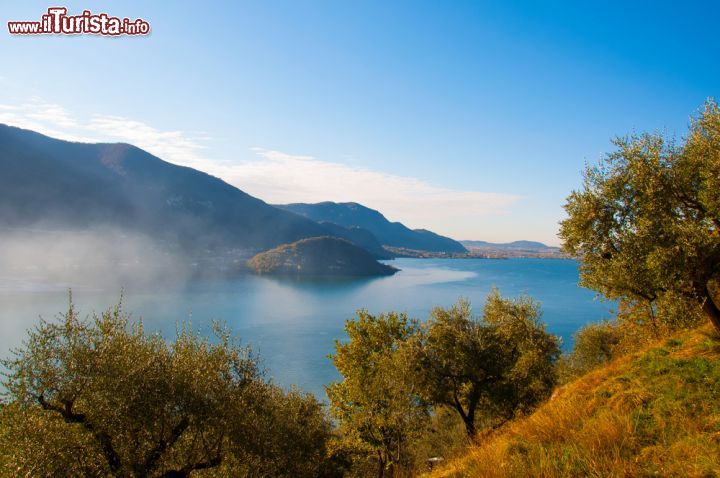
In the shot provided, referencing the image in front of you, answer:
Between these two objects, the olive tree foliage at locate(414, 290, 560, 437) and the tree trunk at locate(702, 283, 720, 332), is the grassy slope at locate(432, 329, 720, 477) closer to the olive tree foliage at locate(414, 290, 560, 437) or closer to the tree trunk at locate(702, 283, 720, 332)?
the tree trunk at locate(702, 283, 720, 332)

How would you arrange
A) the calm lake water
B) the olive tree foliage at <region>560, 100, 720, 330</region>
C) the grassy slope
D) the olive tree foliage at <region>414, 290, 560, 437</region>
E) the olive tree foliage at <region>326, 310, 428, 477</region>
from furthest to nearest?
the calm lake water, the olive tree foliage at <region>414, 290, 560, 437</region>, the olive tree foliage at <region>326, 310, 428, 477</region>, the olive tree foliage at <region>560, 100, 720, 330</region>, the grassy slope

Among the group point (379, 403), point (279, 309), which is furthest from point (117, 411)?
point (279, 309)

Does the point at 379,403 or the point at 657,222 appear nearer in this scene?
the point at 657,222

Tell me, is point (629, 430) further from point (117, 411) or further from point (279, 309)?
point (279, 309)

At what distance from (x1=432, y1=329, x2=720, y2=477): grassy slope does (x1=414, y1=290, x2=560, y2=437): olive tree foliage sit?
39.3ft

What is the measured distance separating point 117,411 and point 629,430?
17.3 m

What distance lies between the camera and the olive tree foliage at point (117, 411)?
13.8 metres

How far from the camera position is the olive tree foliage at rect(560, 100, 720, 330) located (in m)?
13.7

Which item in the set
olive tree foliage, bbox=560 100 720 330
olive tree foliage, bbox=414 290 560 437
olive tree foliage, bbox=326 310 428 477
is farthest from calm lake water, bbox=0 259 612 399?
olive tree foliage, bbox=560 100 720 330

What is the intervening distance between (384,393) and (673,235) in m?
17.9

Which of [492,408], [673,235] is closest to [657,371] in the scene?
[673,235]

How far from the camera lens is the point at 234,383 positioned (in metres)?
20.0

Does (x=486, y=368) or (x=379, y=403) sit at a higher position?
(x=486, y=368)

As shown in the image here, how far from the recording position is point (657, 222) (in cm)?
1469
